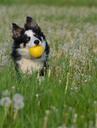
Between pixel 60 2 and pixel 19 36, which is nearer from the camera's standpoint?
pixel 19 36

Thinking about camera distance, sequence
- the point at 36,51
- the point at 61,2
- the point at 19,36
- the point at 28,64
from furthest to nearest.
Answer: the point at 61,2, the point at 19,36, the point at 28,64, the point at 36,51

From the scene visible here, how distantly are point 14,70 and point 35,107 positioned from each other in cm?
256

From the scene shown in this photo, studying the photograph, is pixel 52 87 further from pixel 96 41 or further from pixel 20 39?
pixel 96 41

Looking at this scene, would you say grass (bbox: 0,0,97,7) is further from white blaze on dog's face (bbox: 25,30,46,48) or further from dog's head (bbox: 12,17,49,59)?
white blaze on dog's face (bbox: 25,30,46,48)

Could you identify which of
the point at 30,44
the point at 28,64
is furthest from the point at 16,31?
the point at 28,64

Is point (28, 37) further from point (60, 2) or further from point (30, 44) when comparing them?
point (60, 2)

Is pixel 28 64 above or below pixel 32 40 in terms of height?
below

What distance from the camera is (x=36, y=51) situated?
25.7 ft

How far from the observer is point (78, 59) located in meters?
10.0

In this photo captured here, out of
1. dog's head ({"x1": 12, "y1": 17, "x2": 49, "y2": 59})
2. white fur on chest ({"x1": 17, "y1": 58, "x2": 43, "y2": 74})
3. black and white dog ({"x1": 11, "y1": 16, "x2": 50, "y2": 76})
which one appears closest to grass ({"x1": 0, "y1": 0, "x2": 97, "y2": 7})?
dog's head ({"x1": 12, "y1": 17, "x2": 49, "y2": 59})

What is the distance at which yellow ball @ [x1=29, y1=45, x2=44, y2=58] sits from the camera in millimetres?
7820

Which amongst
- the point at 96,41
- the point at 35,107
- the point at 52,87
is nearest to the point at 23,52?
the point at 52,87

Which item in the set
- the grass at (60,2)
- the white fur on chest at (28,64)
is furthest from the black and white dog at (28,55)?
the grass at (60,2)

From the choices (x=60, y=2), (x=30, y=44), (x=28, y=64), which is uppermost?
(x=30, y=44)
